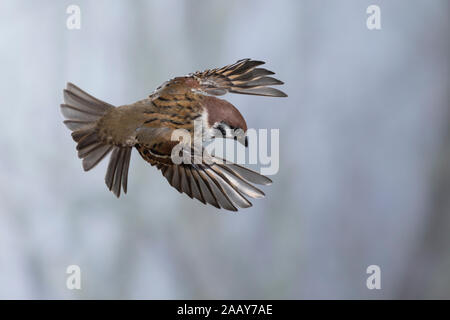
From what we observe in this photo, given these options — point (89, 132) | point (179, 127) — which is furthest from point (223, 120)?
point (89, 132)

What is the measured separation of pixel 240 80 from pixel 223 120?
0.43 feet

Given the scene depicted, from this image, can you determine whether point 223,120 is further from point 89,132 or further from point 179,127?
point 89,132

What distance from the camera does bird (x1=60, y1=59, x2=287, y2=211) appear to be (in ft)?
2.60

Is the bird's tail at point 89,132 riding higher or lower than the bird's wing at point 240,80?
lower

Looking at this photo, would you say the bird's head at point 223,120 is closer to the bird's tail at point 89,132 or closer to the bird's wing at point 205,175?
the bird's wing at point 205,175

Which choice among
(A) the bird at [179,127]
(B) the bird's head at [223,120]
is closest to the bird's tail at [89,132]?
(A) the bird at [179,127]

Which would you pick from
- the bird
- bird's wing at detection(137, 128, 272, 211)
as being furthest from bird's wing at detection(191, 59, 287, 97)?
bird's wing at detection(137, 128, 272, 211)

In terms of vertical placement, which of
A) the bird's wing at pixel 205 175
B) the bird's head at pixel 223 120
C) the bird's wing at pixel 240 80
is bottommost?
the bird's wing at pixel 205 175

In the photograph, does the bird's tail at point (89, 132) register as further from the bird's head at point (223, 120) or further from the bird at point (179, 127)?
the bird's head at point (223, 120)

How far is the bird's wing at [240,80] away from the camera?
0.87 meters

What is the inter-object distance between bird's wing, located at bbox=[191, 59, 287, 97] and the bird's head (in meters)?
0.08

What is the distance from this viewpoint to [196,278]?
109 centimetres

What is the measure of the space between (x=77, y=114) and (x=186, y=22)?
313mm

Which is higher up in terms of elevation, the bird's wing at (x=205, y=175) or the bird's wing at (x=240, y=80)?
the bird's wing at (x=240, y=80)
